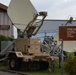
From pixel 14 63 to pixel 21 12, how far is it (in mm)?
3522

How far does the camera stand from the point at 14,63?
22.3 m

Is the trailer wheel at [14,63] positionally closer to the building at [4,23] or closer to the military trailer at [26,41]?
the military trailer at [26,41]

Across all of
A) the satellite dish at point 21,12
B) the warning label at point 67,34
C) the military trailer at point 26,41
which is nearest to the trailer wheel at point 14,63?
the military trailer at point 26,41

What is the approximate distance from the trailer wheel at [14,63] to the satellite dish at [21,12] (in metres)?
2.10

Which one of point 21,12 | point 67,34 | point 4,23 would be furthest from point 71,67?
point 4,23

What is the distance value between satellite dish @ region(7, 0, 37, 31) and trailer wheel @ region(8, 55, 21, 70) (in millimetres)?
2104

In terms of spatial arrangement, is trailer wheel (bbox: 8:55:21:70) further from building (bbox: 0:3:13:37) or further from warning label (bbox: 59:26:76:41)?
building (bbox: 0:3:13:37)

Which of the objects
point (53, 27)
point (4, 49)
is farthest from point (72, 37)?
point (53, 27)

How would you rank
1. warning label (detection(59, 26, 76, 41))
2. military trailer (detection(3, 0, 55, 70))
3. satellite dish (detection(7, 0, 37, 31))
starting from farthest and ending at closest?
satellite dish (detection(7, 0, 37, 31)) → military trailer (detection(3, 0, 55, 70)) → warning label (detection(59, 26, 76, 41))

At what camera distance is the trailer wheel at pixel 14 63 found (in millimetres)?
21922

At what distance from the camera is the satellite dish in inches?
913

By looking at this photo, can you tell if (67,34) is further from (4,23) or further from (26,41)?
(4,23)

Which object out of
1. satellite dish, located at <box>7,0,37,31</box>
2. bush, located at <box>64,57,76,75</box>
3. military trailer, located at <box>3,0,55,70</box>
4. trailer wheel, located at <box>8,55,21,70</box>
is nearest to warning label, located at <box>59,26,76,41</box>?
bush, located at <box>64,57,76,75</box>

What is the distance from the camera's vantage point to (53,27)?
55594 mm
